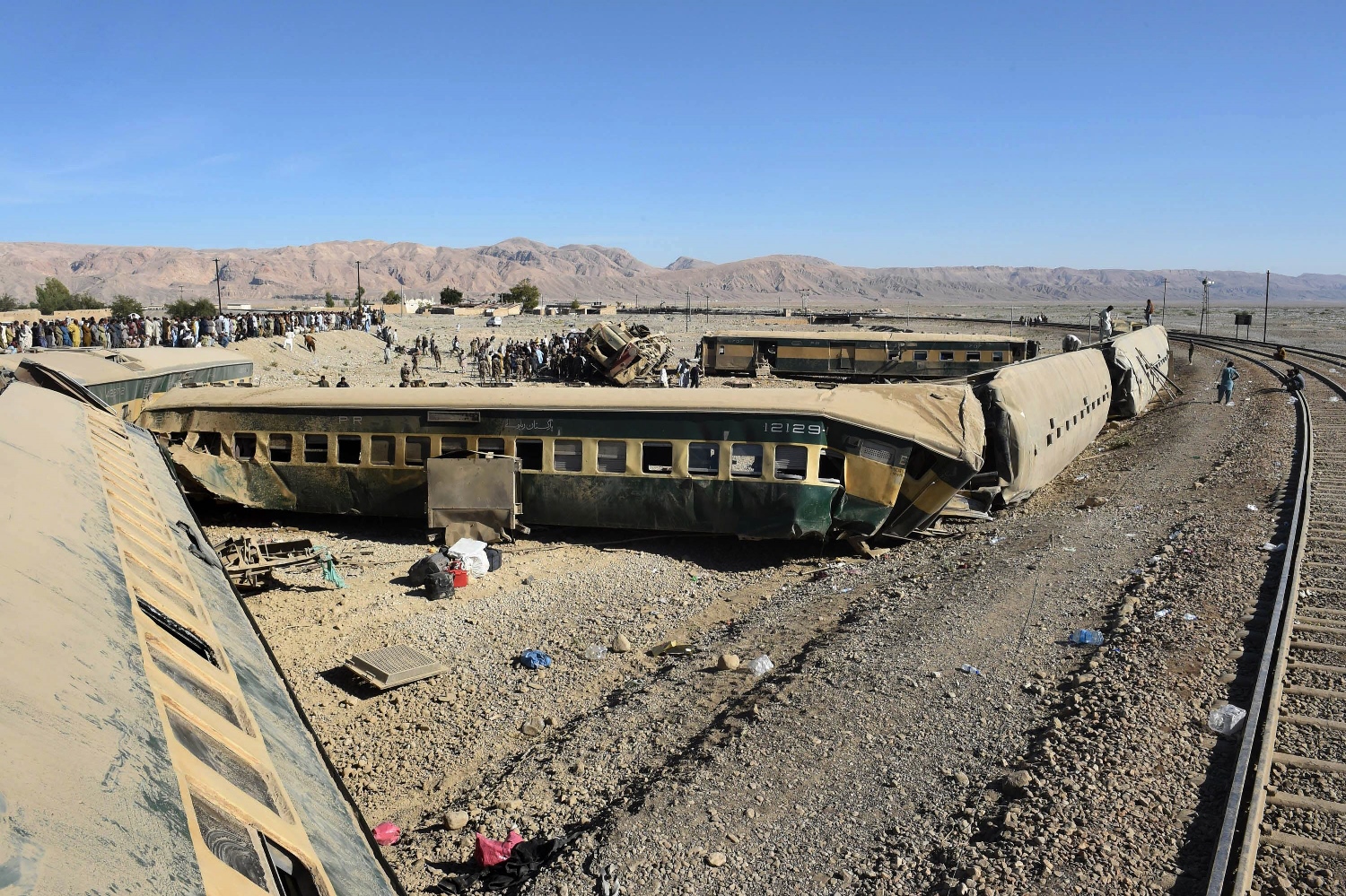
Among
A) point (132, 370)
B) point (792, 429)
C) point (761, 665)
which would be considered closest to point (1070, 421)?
point (792, 429)

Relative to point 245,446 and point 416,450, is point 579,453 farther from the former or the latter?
point 245,446

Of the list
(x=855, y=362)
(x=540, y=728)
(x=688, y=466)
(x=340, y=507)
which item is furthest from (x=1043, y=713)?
(x=855, y=362)

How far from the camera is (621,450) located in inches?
560

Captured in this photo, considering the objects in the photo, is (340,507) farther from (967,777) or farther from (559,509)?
(967,777)

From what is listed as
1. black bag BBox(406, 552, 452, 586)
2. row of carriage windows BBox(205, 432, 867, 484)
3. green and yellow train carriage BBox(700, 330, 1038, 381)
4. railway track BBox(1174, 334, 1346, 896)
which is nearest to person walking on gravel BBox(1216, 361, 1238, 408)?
green and yellow train carriage BBox(700, 330, 1038, 381)

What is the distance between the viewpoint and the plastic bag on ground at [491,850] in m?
6.65

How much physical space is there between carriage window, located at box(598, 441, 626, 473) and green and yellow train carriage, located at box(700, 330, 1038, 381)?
71.7 feet

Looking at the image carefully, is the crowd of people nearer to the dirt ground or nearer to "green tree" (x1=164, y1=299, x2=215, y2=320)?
the dirt ground

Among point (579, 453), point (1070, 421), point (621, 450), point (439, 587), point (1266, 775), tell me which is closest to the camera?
point (1266, 775)

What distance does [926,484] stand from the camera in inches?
539

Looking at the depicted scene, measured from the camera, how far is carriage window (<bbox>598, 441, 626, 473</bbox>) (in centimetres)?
1423

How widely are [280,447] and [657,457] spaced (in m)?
6.55

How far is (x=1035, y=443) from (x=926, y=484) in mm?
3862

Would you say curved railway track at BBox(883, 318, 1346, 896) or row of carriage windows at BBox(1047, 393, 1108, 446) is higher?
row of carriage windows at BBox(1047, 393, 1108, 446)
